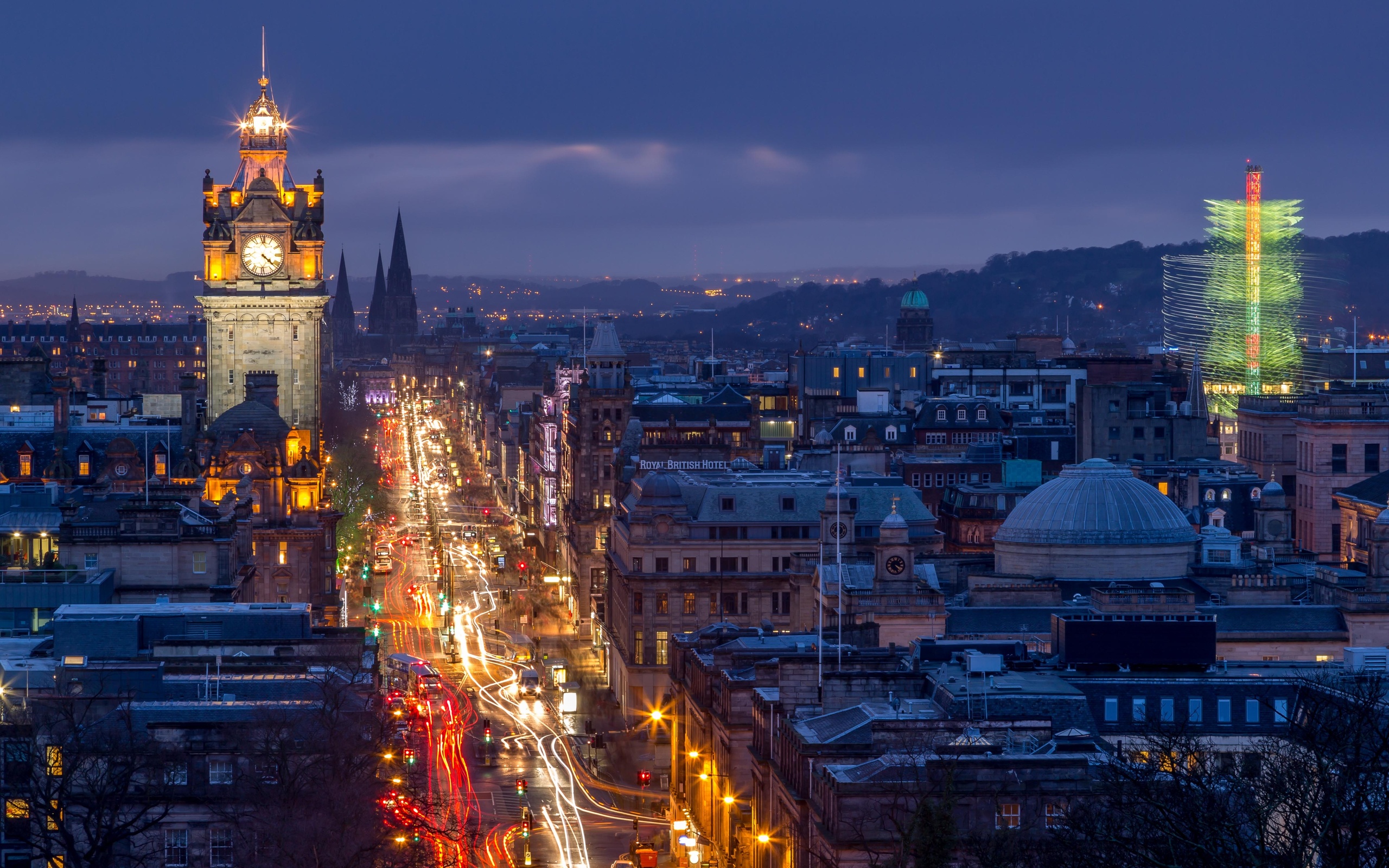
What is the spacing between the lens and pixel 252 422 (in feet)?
618

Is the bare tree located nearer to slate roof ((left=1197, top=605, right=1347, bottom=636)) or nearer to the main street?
the main street

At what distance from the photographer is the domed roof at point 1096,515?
13700cm

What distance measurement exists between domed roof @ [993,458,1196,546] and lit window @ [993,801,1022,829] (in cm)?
→ 5323

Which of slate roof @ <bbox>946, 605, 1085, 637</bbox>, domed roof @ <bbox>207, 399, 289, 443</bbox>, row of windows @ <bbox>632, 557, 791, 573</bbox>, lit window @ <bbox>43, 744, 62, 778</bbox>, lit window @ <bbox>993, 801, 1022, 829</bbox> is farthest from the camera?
domed roof @ <bbox>207, 399, 289, 443</bbox>

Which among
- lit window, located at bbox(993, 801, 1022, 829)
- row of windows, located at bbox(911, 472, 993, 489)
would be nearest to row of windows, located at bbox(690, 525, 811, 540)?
row of windows, located at bbox(911, 472, 993, 489)

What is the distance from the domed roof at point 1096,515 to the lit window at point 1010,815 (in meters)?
53.2

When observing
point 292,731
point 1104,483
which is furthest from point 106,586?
point 1104,483

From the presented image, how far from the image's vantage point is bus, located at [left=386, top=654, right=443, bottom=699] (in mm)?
160000

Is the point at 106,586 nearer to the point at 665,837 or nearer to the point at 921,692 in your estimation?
the point at 665,837

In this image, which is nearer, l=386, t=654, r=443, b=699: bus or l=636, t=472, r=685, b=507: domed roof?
l=386, t=654, r=443, b=699: bus

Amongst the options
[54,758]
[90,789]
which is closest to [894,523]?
[54,758]

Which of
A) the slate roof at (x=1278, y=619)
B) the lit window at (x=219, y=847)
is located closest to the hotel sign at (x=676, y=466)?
the slate roof at (x=1278, y=619)

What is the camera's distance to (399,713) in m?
135

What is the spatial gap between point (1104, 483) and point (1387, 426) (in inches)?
2088
